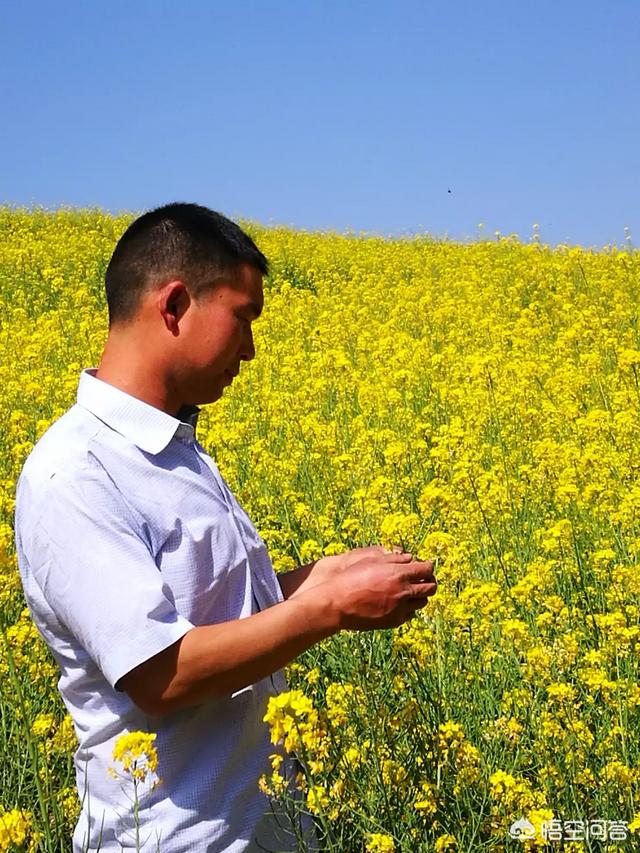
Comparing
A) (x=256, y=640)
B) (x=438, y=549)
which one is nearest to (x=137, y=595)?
(x=256, y=640)

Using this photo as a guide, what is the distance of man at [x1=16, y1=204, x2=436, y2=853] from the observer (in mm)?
1555

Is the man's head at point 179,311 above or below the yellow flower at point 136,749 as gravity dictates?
above

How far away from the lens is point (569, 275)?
1207cm

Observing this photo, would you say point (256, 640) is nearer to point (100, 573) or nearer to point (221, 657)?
point (221, 657)

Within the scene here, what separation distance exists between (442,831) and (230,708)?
27.9 inches

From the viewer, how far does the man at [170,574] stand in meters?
1.55

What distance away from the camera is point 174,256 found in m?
1.79

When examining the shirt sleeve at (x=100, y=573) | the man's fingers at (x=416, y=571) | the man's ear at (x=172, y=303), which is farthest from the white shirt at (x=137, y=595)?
the man's fingers at (x=416, y=571)

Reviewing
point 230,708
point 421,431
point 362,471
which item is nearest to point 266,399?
point 421,431

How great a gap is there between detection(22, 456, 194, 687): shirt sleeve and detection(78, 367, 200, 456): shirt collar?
0.35ft

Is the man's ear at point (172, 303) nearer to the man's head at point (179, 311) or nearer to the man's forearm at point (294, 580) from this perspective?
the man's head at point (179, 311)

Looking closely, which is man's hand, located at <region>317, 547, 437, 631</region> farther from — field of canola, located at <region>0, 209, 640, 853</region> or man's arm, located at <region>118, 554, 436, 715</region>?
field of canola, located at <region>0, 209, 640, 853</region>

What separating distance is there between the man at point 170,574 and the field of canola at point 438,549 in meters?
0.09

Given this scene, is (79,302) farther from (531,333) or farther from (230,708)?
(230,708)
